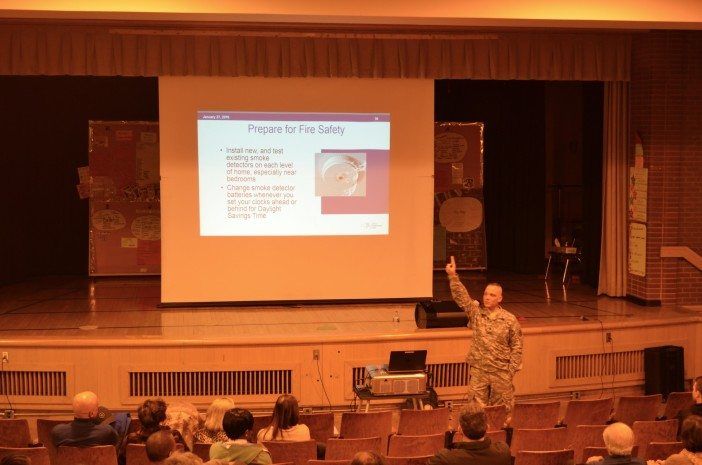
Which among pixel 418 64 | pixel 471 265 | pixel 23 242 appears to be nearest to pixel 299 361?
pixel 418 64

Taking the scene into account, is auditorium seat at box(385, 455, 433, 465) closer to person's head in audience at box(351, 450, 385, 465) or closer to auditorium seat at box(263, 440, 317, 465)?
auditorium seat at box(263, 440, 317, 465)

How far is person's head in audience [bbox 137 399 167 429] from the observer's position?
551cm

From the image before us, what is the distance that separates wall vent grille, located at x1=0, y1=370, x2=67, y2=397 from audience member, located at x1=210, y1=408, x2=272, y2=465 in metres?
4.00

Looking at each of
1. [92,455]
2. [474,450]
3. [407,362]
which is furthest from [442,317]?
[92,455]

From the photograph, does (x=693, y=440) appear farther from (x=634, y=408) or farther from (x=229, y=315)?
(x=229, y=315)

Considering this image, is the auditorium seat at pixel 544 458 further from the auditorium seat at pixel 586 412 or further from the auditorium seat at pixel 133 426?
the auditorium seat at pixel 133 426

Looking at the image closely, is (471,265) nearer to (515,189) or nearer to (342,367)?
(515,189)

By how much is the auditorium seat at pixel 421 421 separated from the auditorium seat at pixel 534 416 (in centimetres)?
54

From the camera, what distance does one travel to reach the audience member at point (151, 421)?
5.51 meters

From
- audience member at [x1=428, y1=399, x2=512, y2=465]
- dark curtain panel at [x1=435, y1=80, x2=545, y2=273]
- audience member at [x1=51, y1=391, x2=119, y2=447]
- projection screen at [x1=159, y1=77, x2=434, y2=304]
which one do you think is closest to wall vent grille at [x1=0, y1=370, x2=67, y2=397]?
projection screen at [x1=159, y1=77, x2=434, y2=304]

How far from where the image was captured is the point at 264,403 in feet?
28.7

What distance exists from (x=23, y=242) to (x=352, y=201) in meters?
5.66

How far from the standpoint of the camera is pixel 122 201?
42.1 feet

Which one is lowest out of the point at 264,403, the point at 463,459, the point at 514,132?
the point at 264,403
